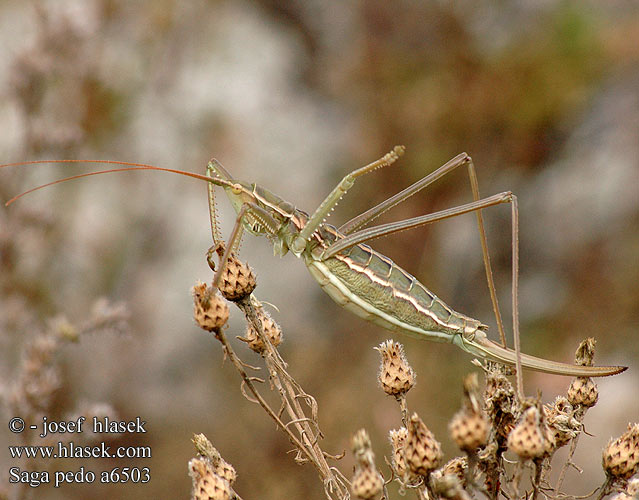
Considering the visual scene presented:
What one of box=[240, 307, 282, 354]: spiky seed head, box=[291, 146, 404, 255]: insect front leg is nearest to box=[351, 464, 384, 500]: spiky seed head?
box=[240, 307, 282, 354]: spiky seed head

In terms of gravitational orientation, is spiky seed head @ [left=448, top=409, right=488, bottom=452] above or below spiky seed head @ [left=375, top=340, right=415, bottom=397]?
below

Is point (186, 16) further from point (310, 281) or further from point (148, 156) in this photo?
point (310, 281)

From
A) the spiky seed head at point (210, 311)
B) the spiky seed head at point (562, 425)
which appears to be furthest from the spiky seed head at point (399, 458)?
the spiky seed head at point (210, 311)

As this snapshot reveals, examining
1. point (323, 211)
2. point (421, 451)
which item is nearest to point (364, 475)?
point (421, 451)

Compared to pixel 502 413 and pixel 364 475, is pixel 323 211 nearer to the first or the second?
pixel 502 413

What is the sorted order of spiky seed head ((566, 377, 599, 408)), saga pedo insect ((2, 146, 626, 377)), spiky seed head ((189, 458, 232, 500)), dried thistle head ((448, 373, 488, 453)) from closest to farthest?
dried thistle head ((448, 373, 488, 453)) < spiky seed head ((189, 458, 232, 500)) < spiky seed head ((566, 377, 599, 408)) < saga pedo insect ((2, 146, 626, 377))

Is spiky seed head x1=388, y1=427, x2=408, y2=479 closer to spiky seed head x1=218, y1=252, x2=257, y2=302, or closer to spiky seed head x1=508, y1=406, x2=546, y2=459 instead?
spiky seed head x1=508, y1=406, x2=546, y2=459

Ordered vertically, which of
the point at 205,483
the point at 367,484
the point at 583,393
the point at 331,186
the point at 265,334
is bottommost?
the point at 367,484

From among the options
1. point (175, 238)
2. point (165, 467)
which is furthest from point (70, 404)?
point (175, 238)
